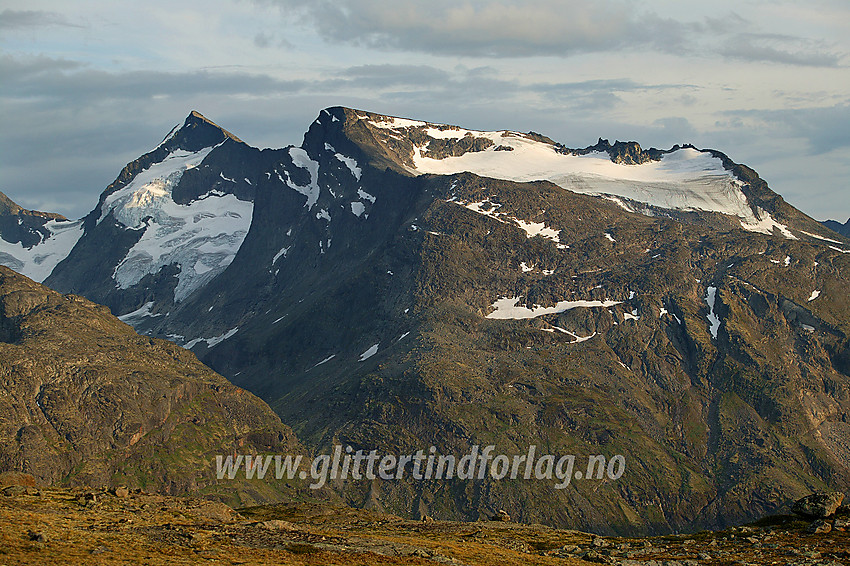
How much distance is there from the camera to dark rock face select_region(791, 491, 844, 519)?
145288mm

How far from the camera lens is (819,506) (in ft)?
481

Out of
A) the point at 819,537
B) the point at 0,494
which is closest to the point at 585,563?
the point at 819,537

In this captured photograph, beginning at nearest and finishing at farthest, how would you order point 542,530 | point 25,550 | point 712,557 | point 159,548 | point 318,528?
point 25,550, point 159,548, point 712,557, point 318,528, point 542,530

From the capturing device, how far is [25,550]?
353 ft

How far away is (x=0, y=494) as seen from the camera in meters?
146

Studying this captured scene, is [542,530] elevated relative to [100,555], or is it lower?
lower

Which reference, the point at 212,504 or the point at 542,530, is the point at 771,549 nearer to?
the point at 542,530

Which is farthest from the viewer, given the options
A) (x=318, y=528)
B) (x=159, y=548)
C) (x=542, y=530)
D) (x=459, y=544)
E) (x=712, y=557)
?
(x=542, y=530)

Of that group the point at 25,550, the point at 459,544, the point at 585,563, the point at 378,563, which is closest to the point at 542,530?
the point at 459,544

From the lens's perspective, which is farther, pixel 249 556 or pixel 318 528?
pixel 318 528

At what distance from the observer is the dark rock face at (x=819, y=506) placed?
477ft

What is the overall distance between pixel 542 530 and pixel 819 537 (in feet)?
163

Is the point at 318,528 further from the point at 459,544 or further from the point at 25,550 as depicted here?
the point at 25,550

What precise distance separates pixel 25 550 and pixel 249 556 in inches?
910
